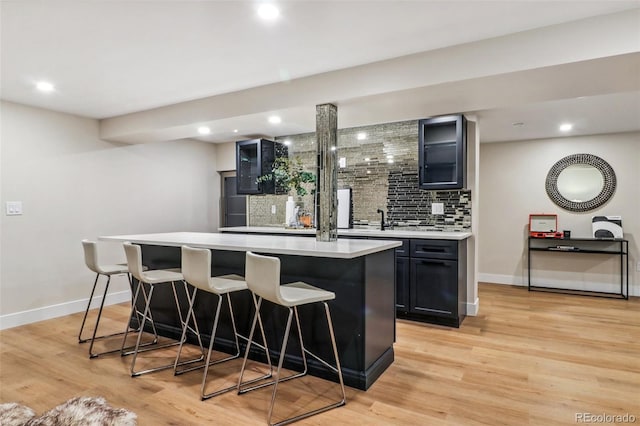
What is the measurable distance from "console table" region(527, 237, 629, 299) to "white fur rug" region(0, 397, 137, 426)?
5386mm

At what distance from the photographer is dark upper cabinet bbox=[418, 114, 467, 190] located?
4008 mm

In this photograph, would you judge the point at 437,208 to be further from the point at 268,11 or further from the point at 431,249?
the point at 268,11

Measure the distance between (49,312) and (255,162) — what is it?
306 cm

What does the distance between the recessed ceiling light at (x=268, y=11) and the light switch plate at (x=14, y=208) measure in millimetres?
3471

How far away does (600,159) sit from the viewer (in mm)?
5352

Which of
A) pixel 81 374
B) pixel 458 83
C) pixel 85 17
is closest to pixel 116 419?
pixel 81 374

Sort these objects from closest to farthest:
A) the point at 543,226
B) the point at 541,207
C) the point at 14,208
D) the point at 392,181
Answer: the point at 14,208, the point at 392,181, the point at 543,226, the point at 541,207

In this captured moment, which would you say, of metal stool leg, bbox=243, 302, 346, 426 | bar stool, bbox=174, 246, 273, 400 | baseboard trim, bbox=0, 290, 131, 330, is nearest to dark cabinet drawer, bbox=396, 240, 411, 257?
metal stool leg, bbox=243, 302, 346, 426

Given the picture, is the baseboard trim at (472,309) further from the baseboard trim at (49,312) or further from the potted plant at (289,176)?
the baseboard trim at (49,312)

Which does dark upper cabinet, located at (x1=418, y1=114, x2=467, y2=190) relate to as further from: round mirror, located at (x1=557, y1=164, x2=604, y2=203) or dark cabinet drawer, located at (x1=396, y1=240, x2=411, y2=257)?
round mirror, located at (x1=557, y1=164, x2=604, y2=203)

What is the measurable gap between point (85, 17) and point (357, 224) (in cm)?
366

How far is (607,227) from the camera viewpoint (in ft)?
17.1

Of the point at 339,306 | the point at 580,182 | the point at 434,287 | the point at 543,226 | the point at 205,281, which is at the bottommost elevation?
the point at 434,287

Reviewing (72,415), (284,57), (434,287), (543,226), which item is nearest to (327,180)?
(284,57)
